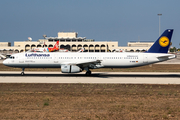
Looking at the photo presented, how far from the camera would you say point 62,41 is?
173 metres

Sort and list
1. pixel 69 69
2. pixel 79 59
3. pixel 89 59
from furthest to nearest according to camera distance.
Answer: pixel 89 59 < pixel 79 59 < pixel 69 69

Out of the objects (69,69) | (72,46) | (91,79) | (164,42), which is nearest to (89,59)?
(69,69)

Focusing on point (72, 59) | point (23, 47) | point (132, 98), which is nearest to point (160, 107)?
point (132, 98)

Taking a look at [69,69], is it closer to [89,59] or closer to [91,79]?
[91,79]

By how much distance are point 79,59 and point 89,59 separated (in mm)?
1813

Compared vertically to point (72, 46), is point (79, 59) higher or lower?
lower

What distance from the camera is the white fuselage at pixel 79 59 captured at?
36906 mm

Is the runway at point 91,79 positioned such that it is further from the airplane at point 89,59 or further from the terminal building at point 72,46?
the terminal building at point 72,46

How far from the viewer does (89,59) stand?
3831 cm

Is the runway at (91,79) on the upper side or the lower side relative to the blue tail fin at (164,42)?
lower

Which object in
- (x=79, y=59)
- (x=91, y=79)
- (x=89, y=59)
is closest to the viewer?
(x=91, y=79)

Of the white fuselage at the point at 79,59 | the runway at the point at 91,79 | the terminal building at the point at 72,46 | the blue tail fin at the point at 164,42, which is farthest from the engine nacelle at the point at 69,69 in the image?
the terminal building at the point at 72,46

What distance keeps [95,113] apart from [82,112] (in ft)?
2.83

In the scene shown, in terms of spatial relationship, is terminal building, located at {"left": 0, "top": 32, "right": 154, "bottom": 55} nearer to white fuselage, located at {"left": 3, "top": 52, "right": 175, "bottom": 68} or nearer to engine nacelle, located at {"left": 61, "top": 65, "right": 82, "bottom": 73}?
white fuselage, located at {"left": 3, "top": 52, "right": 175, "bottom": 68}
